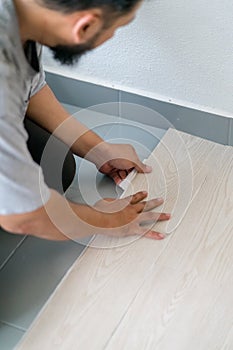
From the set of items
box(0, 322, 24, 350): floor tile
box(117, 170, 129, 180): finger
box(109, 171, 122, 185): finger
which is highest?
box(117, 170, 129, 180): finger

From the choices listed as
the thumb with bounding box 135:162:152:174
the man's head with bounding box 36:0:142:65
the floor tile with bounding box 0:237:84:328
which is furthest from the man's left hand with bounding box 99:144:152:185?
the man's head with bounding box 36:0:142:65

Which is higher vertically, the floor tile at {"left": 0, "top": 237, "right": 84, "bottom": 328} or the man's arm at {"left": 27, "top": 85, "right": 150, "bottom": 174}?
the man's arm at {"left": 27, "top": 85, "right": 150, "bottom": 174}

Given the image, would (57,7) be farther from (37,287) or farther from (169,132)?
(169,132)

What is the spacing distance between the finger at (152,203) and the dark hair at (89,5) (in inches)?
23.9

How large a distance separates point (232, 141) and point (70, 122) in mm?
440

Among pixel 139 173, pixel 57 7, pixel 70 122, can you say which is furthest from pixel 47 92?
pixel 57 7

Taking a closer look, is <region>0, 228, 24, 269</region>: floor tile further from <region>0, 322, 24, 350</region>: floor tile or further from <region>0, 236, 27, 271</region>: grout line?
<region>0, 322, 24, 350</region>: floor tile

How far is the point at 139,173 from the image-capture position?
5.10ft

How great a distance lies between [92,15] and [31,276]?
26.3 inches

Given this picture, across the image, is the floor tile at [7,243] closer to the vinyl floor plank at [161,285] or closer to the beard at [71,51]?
the vinyl floor plank at [161,285]

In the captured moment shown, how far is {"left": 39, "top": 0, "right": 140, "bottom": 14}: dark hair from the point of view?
2.92 feet

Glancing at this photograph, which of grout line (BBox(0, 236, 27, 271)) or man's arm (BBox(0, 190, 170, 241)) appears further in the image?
grout line (BBox(0, 236, 27, 271))

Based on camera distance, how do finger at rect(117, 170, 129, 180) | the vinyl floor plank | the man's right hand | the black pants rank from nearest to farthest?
the vinyl floor plank
the man's right hand
the black pants
finger at rect(117, 170, 129, 180)

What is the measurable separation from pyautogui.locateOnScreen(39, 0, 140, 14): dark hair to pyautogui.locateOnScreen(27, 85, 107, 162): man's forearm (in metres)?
0.51
